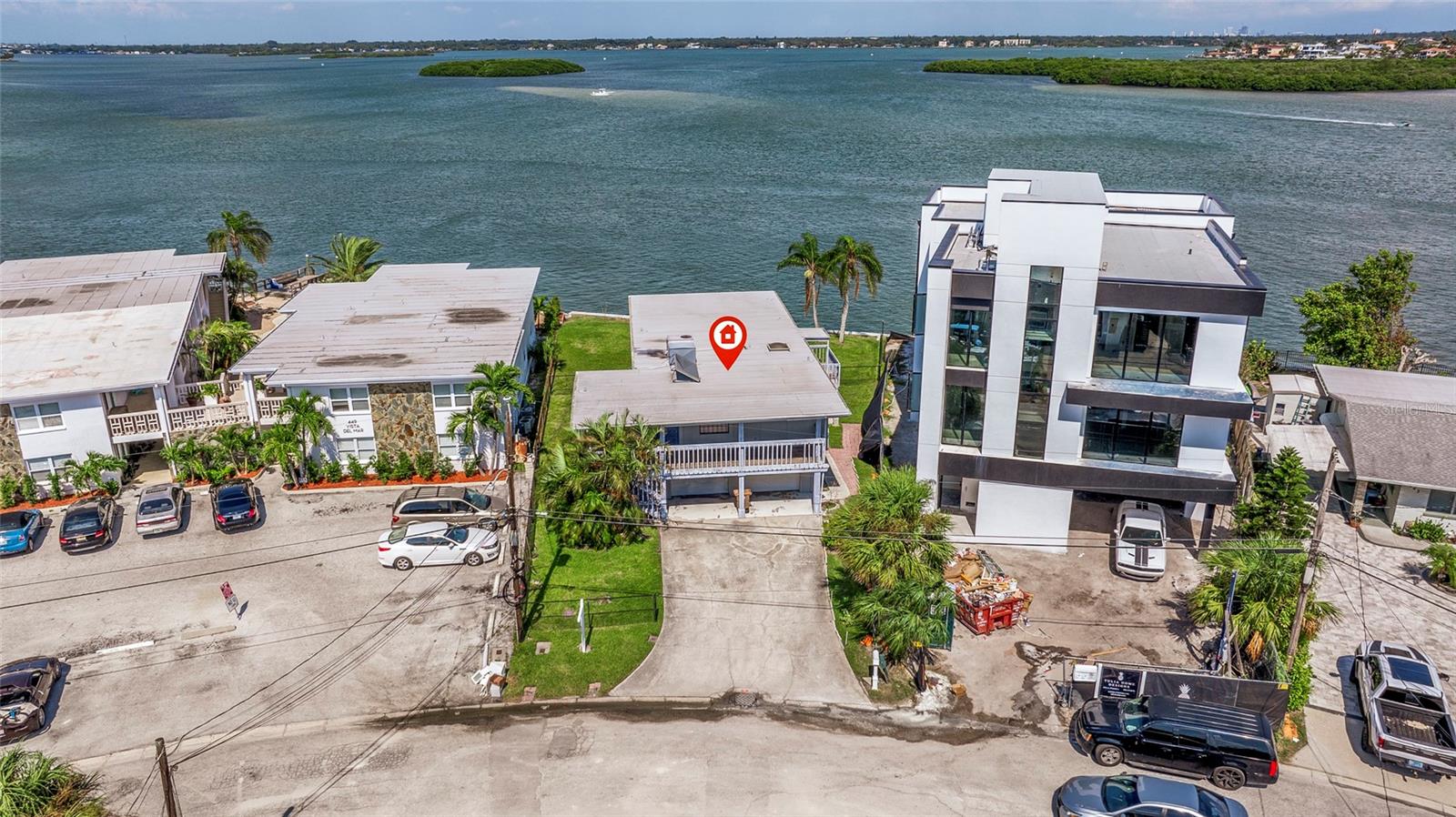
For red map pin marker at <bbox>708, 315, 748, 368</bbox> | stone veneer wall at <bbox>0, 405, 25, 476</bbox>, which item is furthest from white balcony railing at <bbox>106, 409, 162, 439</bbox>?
red map pin marker at <bbox>708, 315, 748, 368</bbox>

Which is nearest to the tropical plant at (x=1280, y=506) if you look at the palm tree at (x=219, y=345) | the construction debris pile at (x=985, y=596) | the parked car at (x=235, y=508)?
the construction debris pile at (x=985, y=596)

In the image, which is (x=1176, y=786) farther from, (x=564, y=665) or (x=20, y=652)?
(x=20, y=652)

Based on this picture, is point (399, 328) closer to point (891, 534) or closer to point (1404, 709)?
point (891, 534)

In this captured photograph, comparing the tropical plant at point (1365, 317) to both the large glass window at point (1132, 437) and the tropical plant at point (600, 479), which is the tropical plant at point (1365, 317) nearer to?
the large glass window at point (1132, 437)

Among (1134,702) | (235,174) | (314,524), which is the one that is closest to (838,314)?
(314,524)

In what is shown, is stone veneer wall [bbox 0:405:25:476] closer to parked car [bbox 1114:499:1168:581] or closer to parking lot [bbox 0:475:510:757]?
parking lot [bbox 0:475:510:757]
